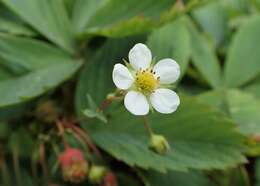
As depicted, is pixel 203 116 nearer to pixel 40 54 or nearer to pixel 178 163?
pixel 178 163

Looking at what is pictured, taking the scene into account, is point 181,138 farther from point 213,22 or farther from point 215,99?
point 213,22

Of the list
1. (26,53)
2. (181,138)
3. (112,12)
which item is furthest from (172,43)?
(26,53)

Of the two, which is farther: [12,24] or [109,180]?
[12,24]

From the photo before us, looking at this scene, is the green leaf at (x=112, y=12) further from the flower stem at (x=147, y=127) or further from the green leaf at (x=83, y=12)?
the flower stem at (x=147, y=127)

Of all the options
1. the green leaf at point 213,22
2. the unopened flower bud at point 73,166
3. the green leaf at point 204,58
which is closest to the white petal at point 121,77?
the unopened flower bud at point 73,166

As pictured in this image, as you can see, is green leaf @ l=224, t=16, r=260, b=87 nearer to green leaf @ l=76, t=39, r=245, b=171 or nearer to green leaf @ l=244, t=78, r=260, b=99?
green leaf @ l=244, t=78, r=260, b=99

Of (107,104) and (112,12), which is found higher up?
(112,12)
